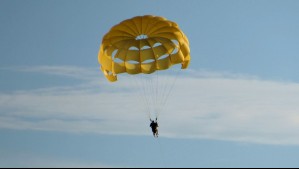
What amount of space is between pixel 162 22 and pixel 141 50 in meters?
2.90

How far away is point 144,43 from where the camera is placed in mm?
64938

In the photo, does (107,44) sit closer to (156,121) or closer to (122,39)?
(122,39)

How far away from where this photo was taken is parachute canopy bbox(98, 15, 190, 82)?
64938 millimetres

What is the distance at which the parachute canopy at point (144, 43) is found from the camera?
2557 inches

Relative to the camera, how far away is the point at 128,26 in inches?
2559

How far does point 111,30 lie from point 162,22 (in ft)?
14.1

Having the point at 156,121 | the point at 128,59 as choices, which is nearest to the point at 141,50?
the point at 128,59

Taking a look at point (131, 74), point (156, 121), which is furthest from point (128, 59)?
point (156, 121)

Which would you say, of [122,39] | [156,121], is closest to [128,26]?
[122,39]

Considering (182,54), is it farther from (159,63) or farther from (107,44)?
(107,44)

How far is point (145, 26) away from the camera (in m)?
65.1

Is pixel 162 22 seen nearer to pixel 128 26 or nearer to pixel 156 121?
pixel 128 26

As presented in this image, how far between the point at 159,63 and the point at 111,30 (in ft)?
15.9

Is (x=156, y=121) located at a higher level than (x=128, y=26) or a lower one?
lower
